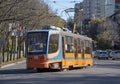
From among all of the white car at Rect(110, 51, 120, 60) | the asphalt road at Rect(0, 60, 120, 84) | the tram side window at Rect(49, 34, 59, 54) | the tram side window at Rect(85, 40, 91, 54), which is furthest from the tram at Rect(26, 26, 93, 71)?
the white car at Rect(110, 51, 120, 60)

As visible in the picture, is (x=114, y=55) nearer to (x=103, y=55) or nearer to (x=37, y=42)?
(x=103, y=55)

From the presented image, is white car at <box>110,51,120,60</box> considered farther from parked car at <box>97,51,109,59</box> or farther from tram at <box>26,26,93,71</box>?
tram at <box>26,26,93,71</box>

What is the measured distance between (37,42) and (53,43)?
4.03 ft

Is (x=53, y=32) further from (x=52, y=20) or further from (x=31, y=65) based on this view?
(x=52, y=20)

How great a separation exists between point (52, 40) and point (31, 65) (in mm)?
2397

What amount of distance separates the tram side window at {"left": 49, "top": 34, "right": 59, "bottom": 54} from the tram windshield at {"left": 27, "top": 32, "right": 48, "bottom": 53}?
0.47 metres

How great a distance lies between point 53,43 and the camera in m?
30.0

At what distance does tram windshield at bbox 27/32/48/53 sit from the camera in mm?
29331

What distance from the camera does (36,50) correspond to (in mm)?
29297

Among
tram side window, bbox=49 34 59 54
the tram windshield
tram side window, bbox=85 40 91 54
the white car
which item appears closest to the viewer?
the tram windshield

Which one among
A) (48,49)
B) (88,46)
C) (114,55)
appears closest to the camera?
(48,49)

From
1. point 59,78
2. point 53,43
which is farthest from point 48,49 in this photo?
point 59,78

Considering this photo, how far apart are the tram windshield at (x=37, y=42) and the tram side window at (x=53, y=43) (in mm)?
465

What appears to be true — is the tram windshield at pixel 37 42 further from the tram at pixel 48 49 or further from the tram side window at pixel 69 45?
the tram side window at pixel 69 45
